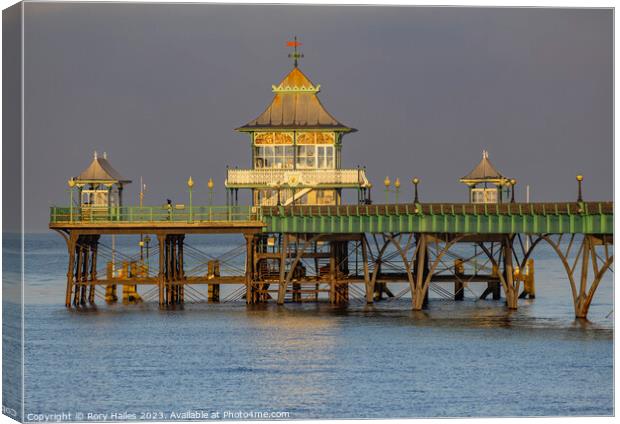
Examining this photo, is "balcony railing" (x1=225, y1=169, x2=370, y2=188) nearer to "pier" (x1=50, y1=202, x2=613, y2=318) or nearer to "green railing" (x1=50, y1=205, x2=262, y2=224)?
"pier" (x1=50, y1=202, x2=613, y2=318)

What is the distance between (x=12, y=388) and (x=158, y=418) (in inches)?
175

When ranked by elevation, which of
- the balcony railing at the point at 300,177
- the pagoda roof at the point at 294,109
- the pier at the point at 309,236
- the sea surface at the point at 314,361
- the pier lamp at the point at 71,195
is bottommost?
the sea surface at the point at 314,361

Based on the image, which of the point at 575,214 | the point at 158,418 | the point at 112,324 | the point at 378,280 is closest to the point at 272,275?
the point at 378,280

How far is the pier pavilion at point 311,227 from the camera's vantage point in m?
90.5

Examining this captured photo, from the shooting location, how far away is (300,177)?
344 feet

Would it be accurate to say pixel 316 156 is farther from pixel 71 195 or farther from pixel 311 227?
pixel 71 195

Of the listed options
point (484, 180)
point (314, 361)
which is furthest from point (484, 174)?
point (314, 361)

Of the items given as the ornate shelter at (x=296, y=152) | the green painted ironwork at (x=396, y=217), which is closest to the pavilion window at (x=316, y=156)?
the ornate shelter at (x=296, y=152)

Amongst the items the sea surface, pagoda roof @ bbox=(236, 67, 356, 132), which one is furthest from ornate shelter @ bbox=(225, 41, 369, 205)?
the sea surface

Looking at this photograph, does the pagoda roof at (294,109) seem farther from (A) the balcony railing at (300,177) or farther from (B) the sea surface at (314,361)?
(B) the sea surface at (314,361)

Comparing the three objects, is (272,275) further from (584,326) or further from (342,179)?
(584,326)

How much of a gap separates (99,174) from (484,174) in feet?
62.2

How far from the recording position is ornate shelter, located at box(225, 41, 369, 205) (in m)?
105

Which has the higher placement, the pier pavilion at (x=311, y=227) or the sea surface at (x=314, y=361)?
the pier pavilion at (x=311, y=227)
